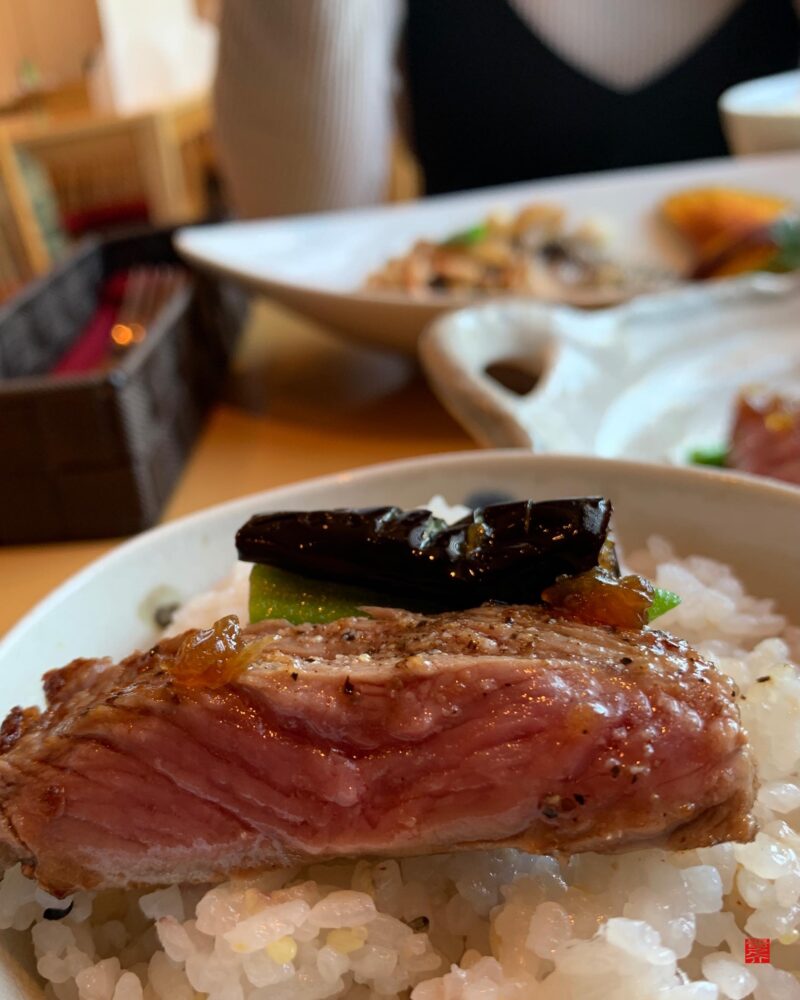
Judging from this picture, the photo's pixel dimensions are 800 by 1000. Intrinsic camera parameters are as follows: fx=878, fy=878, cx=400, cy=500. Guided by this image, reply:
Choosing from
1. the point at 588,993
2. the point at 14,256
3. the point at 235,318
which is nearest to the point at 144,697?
the point at 588,993

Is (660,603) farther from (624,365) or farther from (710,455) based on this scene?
(624,365)

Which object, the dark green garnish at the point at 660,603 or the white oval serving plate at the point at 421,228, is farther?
the white oval serving plate at the point at 421,228

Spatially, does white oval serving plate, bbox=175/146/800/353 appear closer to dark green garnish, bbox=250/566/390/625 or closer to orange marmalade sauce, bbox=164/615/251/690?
dark green garnish, bbox=250/566/390/625

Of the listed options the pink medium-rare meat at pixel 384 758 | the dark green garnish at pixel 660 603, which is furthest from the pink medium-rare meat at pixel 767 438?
the pink medium-rare meat at pixel 384 758

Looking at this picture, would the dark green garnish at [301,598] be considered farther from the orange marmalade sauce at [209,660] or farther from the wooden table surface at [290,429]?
the wooden table surface at [290,429]

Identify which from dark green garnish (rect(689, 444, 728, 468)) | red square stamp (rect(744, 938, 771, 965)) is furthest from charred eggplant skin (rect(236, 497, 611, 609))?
dark green garnish (rect(689, 444, 728, 468))
